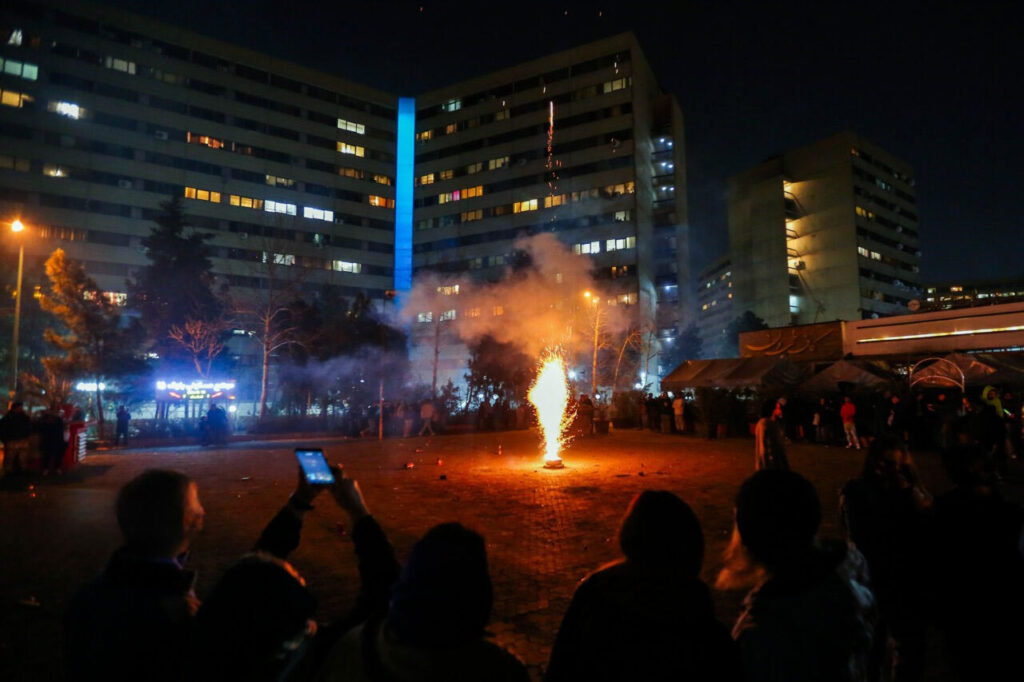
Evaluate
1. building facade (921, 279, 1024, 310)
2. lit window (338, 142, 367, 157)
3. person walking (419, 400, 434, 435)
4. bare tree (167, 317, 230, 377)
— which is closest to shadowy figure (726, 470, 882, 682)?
person walking (419, 400, 434, 435)

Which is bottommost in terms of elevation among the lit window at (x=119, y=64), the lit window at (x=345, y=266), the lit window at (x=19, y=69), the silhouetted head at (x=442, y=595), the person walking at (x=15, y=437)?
the person walking at (x=15, y=437)

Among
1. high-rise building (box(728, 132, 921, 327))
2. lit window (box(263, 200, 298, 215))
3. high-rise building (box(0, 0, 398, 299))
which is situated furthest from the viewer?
high-rise building (box(728, 132, 921, 327))

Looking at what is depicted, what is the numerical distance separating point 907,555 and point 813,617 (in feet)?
5.50

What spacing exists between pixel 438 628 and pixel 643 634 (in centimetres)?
58

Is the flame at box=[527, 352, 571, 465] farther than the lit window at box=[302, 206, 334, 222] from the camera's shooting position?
No

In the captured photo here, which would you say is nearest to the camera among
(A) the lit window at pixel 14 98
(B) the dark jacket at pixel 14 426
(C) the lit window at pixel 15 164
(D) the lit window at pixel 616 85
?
(B) the dark jacket at pixel 14 426

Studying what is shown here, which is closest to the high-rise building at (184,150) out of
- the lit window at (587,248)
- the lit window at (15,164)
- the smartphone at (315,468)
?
the lit window at (15,164)

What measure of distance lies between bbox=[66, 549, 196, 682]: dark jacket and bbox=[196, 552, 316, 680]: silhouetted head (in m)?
0.11

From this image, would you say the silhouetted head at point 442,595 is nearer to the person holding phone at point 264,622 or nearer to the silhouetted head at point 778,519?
the person holding phone at point 264,622

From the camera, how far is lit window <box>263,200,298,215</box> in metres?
56.4

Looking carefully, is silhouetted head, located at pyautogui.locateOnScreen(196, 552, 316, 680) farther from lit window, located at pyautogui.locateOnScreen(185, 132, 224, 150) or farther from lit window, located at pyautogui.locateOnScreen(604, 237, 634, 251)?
lit window, located at pyautogui.locateOnScreen(185, 132, 224, 150)

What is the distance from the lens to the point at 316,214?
59094 millimetres

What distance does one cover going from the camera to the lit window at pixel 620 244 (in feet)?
184

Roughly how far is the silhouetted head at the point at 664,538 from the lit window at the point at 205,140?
63.1m
